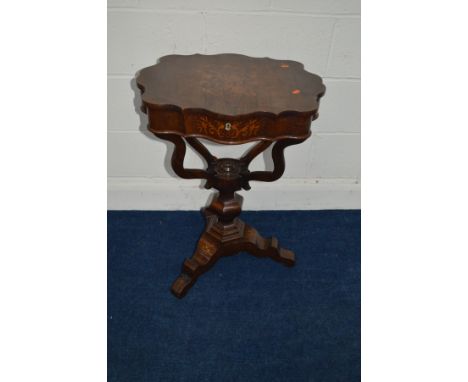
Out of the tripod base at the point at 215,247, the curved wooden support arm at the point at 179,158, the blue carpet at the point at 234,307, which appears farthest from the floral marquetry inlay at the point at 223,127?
the blue carpet at the point at 234,307

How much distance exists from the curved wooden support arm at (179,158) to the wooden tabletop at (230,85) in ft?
0.45

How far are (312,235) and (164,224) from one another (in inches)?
28.4

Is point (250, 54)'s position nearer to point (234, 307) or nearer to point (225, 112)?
point (225, 112)

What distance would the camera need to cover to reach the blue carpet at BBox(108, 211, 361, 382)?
1.41 m

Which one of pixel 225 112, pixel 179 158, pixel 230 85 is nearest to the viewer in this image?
pixel 225 112

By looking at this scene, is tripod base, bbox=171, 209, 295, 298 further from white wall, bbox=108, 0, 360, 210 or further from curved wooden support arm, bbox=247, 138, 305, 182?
white wall, bbox=108, 0, 360, 210

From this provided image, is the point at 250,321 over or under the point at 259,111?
under

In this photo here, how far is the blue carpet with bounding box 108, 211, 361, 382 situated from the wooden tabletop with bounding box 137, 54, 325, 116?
82 centimetres

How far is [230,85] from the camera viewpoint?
130cm

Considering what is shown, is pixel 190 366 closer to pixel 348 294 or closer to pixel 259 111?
pixel 348 294

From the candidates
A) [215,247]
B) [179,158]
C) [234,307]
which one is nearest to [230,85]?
[179,158]

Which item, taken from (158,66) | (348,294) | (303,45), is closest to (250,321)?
(348,294)

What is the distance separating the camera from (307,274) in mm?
1772

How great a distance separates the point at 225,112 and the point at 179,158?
1.09 ft
